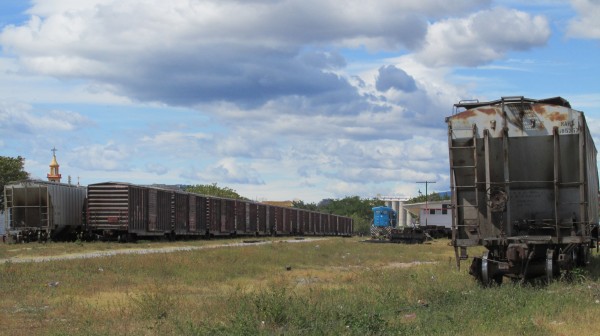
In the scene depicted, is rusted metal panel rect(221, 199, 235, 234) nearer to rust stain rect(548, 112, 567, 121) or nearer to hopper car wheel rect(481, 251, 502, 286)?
hopper car wheel rect(481, 251, 502, 286)

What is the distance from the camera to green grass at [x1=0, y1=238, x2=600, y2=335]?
33.6 ft

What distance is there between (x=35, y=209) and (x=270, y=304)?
29585mm

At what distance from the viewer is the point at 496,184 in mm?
15484

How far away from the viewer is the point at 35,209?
37688 millimetres

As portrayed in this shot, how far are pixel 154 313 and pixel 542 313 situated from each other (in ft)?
21.6

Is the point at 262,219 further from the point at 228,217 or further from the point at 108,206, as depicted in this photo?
the point at 108,206

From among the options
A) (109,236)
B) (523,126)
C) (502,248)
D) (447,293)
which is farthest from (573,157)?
(109,236)

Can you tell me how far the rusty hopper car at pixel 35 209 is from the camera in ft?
123

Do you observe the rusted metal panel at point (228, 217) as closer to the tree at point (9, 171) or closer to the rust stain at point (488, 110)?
the tree at point (9, 171)

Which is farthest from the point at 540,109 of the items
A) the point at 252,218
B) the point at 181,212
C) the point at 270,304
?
the point at 252,218

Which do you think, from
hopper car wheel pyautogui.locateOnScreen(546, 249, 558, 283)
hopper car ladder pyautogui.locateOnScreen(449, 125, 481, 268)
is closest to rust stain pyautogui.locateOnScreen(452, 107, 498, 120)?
hopper car ladder pyautogui.locateOnScreen(449, 125, 481, 268)

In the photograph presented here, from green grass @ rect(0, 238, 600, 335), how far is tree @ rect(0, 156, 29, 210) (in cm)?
5156

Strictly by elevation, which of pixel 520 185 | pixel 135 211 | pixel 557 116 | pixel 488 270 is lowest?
pixel 488 270

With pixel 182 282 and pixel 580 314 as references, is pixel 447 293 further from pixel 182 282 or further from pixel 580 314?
pixel 182 282
